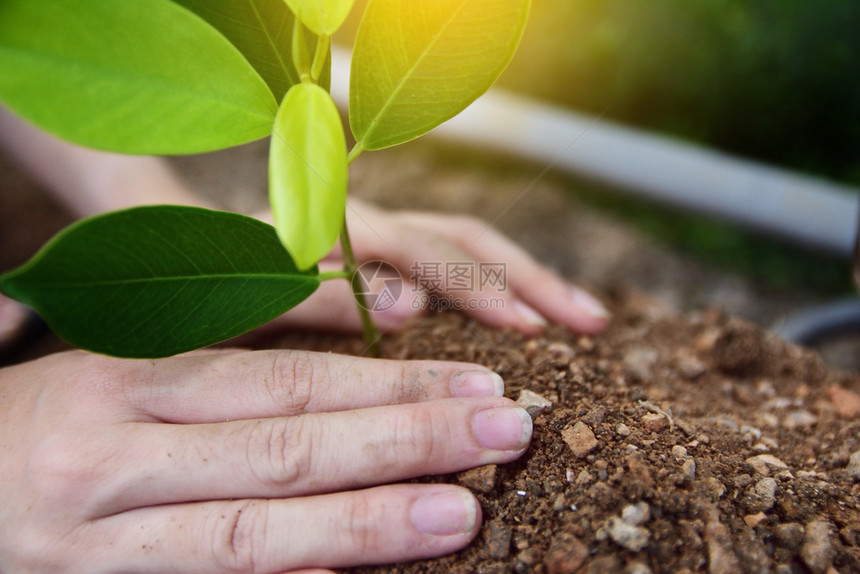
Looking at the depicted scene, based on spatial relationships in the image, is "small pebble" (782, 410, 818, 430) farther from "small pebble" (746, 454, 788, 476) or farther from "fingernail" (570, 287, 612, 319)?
"fingernail" (570, 287, 612, 319)

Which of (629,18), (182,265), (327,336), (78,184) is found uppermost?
(629,18)

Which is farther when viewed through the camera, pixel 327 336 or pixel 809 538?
pixel 327 336

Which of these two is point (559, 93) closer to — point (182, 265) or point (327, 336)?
point (327, 336)

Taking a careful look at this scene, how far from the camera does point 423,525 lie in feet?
2.26

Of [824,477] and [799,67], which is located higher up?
[799,67]

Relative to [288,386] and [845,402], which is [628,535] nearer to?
[288,386]

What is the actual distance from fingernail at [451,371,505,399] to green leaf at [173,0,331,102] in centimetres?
38

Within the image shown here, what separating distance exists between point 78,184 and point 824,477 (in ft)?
4.72

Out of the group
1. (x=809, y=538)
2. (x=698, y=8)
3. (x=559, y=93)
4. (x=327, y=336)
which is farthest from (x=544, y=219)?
(x=809, y=538)

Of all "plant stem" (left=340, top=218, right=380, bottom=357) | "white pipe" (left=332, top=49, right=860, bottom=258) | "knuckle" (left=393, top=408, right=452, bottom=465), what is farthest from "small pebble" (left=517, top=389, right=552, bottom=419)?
"white pipe" (left=332, top=49, right=860, bottom=258)

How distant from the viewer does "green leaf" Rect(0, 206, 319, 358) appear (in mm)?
617

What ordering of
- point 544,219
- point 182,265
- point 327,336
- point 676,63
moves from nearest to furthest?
point 182,265 → point 327,336 → point 676,63 → point 544,219

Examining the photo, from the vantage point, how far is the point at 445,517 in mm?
691
